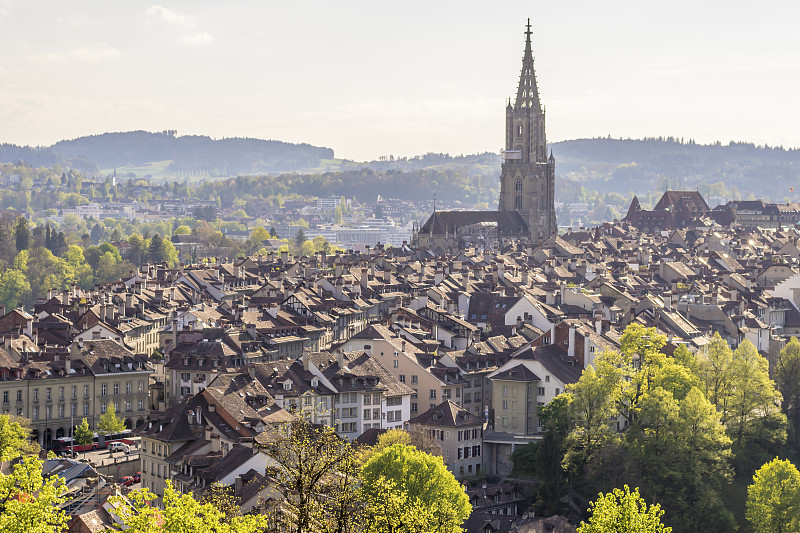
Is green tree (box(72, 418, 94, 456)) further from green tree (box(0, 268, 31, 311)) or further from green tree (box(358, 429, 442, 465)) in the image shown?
green tree (box(0, 268, 31, 311))

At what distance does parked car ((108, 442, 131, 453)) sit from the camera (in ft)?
277

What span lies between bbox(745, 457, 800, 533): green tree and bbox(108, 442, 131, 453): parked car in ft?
112

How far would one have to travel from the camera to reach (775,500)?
68.7 metres

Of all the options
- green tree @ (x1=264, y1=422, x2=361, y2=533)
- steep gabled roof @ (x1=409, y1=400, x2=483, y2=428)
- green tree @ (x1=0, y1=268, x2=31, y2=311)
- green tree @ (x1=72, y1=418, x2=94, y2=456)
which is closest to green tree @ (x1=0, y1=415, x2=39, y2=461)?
green tree @ (x1=72, y1=418, x2=94, y2=456)

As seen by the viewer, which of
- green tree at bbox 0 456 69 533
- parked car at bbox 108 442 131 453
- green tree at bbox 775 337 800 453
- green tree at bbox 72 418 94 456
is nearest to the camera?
green tree at bbox 0 456 69 533

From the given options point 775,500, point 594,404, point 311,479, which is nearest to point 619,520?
point 311,479

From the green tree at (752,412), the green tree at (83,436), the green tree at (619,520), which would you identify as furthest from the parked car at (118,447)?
the green tree at (619,520)

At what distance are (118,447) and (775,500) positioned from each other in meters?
37.3

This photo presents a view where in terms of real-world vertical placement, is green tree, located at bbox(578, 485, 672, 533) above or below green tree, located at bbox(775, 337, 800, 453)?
above

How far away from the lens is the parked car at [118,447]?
84.4 m

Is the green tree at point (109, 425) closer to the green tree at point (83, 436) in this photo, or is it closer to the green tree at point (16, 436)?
the green tree at point (83, 436)

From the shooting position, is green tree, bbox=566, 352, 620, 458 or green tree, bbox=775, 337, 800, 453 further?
green tree, bbox=775, 337, 800, 453

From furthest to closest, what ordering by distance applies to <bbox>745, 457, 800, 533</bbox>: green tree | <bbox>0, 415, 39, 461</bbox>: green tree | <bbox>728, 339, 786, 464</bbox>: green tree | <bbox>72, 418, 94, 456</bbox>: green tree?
<bbox>72, 418, 94, 456</bbox>: green tree
<bbox>728, 339, 786, 464</bbox>: green tree
<bbox>0, 415, 39, 461</bbox>: green tree
<bbox>745, 457, 800, 533</bbox>: green tree

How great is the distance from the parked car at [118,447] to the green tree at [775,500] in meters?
34.1
